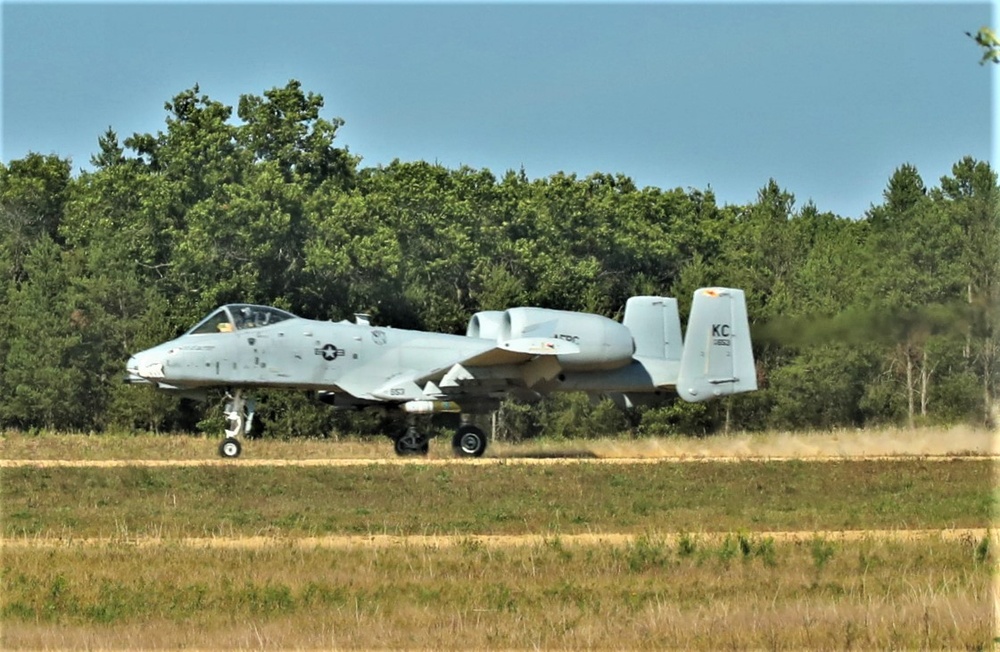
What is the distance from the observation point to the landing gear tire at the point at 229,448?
30672 millimetres

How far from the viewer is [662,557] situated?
1673cm

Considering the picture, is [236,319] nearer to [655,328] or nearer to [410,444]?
[410,444]

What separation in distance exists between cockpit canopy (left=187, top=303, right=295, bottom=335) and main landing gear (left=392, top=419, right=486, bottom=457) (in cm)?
352

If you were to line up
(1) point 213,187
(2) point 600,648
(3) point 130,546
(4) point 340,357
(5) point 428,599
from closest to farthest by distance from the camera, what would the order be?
(2) point 600,648
(5) point 428,599
(3) point 130,546
(4) point 340,357
(1) point 213,187

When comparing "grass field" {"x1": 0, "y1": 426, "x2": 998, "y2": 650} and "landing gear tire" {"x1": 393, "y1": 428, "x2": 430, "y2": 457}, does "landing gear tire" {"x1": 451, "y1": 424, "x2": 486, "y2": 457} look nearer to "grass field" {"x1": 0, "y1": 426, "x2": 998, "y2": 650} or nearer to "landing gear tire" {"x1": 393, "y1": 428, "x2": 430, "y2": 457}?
"landing gear tire" {"x1": 393, "y1": 428, "x2": 430, "y2": 457}

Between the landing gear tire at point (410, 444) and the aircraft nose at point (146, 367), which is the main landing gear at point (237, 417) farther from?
the landing gear tire at point (410, 444)

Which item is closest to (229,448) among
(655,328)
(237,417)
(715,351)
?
(237,417)

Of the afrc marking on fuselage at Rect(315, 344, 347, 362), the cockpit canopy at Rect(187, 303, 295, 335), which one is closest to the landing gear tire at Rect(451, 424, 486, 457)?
the afrc marking on fuselage at Rect(315, 344, 347, 362)

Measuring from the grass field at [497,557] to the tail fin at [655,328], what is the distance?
555 centimetres

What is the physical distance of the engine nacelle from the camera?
30812 mm

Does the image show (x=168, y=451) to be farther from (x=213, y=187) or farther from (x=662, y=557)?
(x=213, y=187)

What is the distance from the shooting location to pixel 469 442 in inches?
1278

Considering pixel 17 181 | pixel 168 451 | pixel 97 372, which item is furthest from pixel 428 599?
pixel 17 181

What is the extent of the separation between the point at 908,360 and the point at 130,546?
29.4 m
